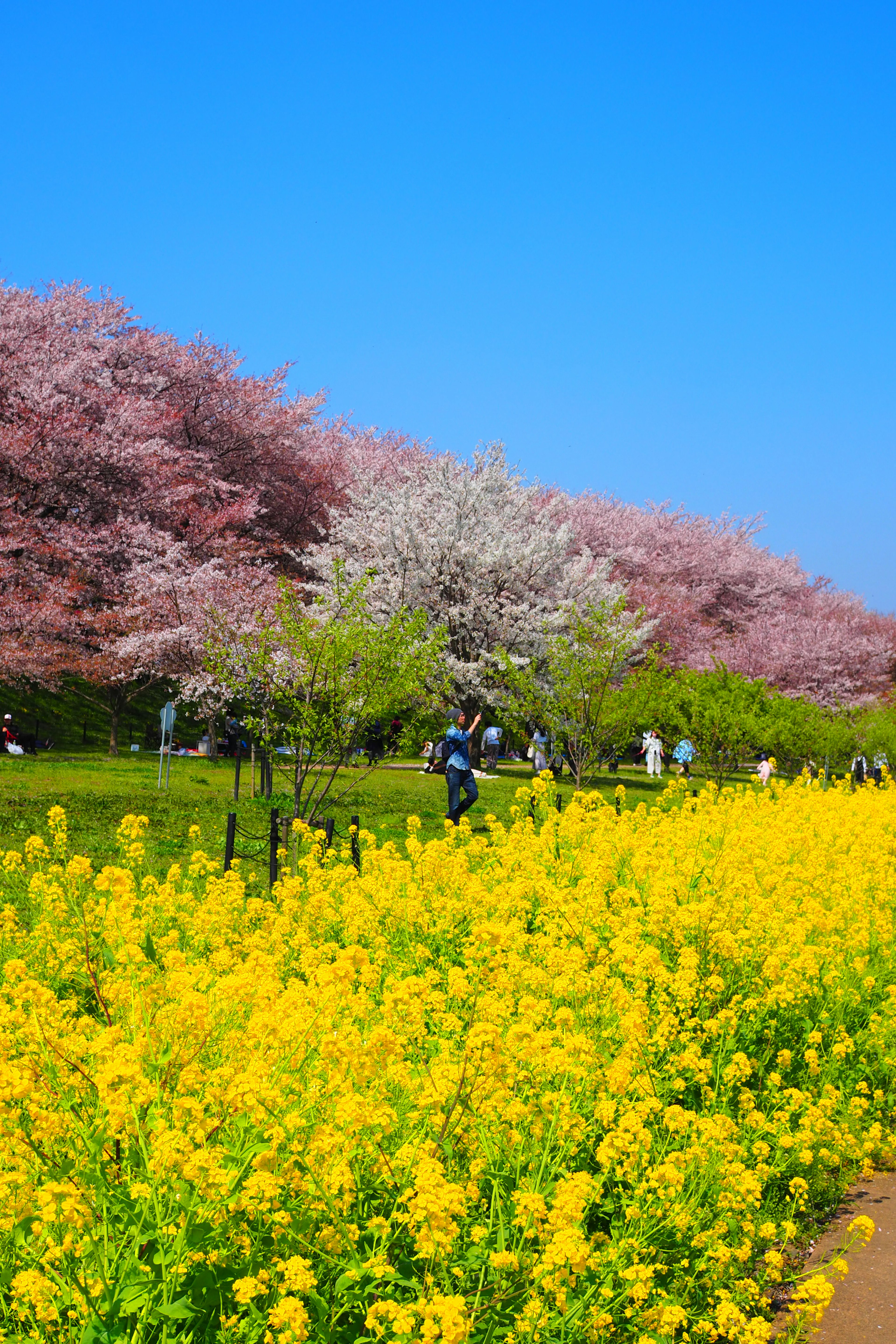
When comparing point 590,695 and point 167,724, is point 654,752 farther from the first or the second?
point 167,724

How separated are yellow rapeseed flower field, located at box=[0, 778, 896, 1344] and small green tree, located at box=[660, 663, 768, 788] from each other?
10741 millimetres

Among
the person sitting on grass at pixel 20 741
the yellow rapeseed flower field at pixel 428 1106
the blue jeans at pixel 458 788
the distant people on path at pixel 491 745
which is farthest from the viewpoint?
the distant people on path at pixel 491 745

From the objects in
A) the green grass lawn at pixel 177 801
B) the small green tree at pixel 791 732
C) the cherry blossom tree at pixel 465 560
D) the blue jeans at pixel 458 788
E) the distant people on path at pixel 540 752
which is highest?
Answer: the cherry blossom tree at pixel 465 560

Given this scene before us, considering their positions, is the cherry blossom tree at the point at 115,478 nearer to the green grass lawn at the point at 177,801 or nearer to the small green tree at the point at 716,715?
the green grass lawn at the point at 177,801

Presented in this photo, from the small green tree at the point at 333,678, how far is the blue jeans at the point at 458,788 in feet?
7.57

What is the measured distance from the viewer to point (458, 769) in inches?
554

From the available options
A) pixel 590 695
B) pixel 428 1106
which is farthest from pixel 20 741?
pixel 428 1106

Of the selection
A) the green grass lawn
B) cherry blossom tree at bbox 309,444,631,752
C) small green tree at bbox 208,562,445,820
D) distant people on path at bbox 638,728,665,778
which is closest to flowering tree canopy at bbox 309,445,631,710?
cherry blossom tree at bbox 309,444,631,752

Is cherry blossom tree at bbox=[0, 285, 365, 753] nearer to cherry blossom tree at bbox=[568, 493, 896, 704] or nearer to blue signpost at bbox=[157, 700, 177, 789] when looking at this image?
blue signpost at bbox=[157, 700, 177, 789]

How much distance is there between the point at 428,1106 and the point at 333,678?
699cm

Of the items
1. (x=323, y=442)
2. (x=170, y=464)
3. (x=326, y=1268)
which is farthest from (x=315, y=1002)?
(x=323, y=442)

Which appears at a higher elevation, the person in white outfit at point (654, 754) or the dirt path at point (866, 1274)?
the person in white outfit at point (654, 754)

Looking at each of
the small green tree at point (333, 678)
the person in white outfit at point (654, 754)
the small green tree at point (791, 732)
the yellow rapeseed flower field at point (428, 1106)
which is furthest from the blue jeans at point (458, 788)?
the person in white outfit at point (654, 754)

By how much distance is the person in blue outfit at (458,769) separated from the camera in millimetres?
13891
